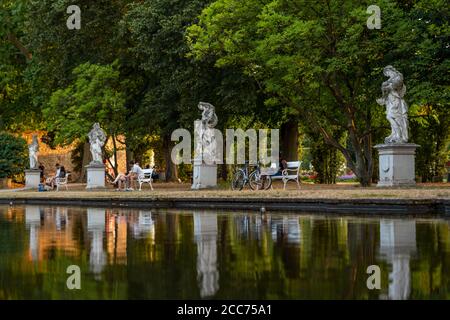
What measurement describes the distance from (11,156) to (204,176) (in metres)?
25.2

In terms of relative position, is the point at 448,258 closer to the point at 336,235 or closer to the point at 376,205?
the point at 336,235

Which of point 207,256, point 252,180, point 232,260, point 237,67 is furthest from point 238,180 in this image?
point 232,260

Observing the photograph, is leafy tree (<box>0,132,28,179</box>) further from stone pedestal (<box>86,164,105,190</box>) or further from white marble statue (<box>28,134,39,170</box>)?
stone pedestal (<box>86,164,105,190</box>)

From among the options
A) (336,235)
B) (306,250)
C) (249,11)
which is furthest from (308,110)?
(306,250)

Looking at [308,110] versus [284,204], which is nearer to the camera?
[284,204]

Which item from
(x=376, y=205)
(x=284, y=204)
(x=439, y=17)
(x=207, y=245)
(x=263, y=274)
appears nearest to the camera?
(x=263, y=274)

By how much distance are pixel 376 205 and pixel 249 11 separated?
15760 millimetres

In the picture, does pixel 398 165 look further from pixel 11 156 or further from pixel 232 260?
pixel 11 156

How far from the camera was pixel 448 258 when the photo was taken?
8.80 m

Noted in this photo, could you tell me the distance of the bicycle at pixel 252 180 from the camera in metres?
30.0

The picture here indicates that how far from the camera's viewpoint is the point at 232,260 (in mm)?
9008

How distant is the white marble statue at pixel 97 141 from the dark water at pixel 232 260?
24013 mm

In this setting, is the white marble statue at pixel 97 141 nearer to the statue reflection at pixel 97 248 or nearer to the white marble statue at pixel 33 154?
the white marble statue at pixel 33 154

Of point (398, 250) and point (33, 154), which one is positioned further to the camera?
point (33, 154)
